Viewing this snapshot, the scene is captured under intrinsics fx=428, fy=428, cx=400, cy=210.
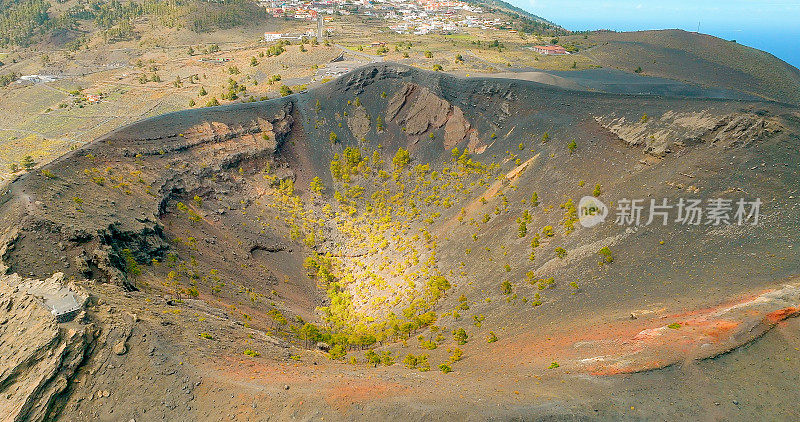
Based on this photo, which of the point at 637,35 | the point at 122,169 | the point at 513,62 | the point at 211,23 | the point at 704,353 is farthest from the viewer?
the point at 211,23

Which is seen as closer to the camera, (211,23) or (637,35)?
(637,35)

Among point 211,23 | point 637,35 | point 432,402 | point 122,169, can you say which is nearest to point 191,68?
point 211,23

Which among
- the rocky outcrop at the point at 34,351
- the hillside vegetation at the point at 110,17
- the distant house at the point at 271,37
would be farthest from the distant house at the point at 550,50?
the rocky outcrop at the point at 34,351

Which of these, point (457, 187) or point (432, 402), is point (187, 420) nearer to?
point (432, 402)

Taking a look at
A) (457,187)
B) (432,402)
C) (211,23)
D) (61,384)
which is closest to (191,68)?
(211,23)

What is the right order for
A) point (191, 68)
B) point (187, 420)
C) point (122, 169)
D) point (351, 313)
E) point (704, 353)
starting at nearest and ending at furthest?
point (187, 420), point (704, 353), point (351, 313), point (122, 169), point (191, 68)

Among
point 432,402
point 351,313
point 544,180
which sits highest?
point 544,180

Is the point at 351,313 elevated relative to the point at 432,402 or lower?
lower
